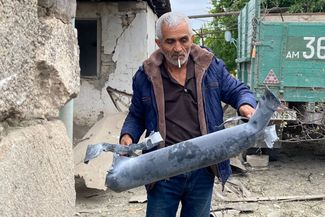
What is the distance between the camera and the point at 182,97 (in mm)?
2381

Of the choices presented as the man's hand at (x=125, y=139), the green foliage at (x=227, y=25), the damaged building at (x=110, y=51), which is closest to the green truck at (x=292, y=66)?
the damaged building at (x=110, y=51)

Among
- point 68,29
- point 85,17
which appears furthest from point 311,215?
point 85,17

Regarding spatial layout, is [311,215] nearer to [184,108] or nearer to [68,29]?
[184,108]

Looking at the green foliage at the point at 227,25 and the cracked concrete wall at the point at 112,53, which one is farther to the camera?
the green foliage at the point at 227,25

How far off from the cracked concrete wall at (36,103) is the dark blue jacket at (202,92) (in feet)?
2.55

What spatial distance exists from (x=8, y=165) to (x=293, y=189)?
17.2 ft

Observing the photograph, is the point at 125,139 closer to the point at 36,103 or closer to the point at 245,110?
the point at 245,110

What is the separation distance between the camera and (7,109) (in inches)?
47.9

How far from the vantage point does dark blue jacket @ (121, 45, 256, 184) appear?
2.36 meters

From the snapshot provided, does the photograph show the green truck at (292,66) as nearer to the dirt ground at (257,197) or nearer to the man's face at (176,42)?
the dirt ground at (257,197)

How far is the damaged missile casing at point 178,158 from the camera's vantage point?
1.38m

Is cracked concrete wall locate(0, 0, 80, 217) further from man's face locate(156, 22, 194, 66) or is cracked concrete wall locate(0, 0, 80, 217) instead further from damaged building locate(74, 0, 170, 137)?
damaged building locate(74, 0, 170, 137)

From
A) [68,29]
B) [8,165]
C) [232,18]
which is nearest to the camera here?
[8,165]

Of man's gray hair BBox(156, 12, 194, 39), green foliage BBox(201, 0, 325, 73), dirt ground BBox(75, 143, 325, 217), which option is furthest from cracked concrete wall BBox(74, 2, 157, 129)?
man's gray hair BBox(156, 12, 194, 39)
